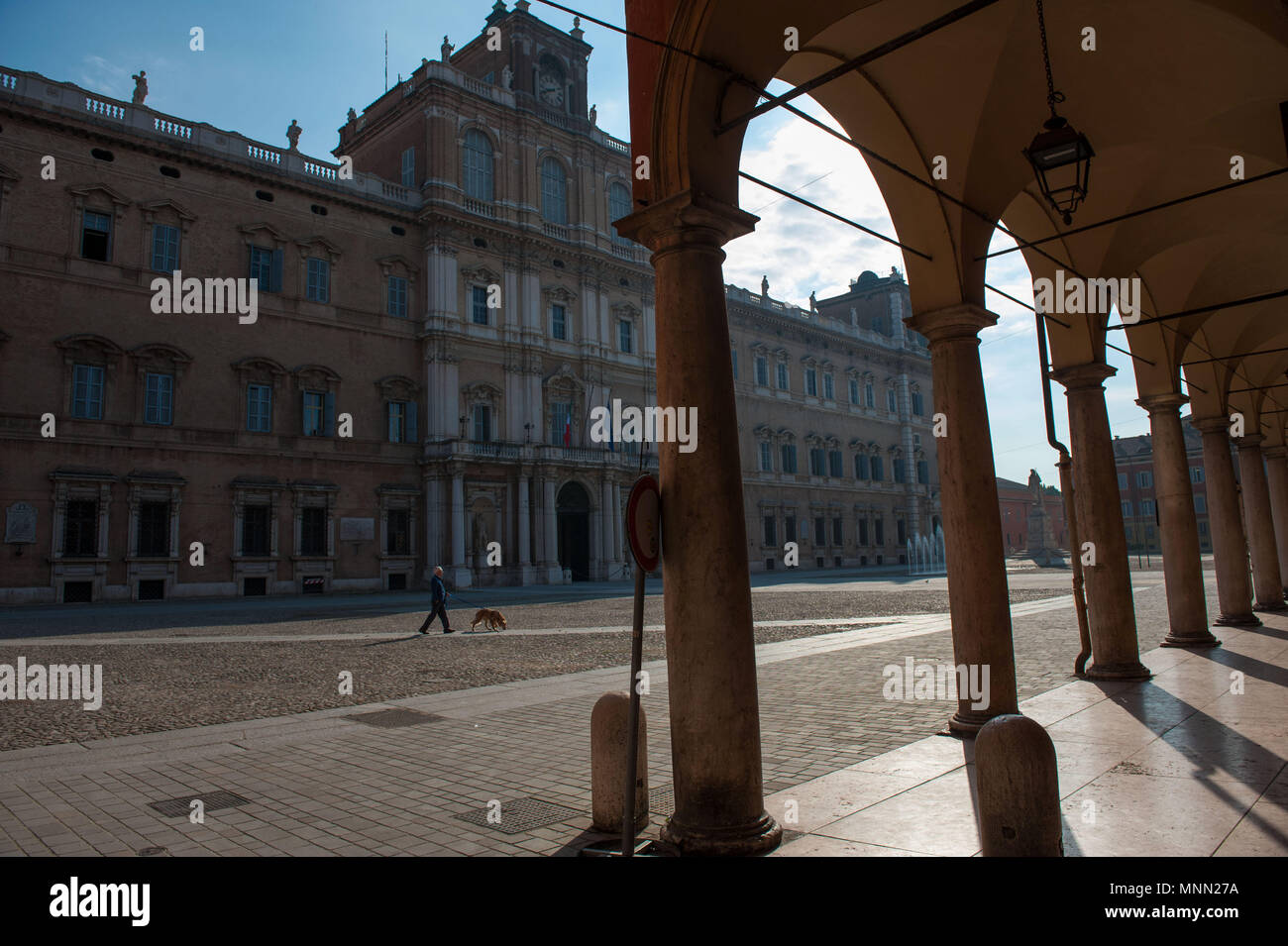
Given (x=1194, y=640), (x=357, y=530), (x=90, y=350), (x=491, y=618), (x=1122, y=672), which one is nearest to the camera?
(x=1122, y=672)

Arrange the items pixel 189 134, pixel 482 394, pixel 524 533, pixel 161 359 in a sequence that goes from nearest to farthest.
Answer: pixel 161 359
pixel 189 134
pixel 524 533
pixel 482 394

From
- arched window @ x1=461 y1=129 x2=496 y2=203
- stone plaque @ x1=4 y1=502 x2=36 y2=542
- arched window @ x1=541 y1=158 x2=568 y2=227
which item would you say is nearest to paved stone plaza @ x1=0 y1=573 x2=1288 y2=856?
stone plaque @ x1=4 y1=502 x2=36 y2=542

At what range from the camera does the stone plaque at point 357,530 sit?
1240 inches

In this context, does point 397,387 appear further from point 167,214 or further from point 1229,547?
point 1229,547

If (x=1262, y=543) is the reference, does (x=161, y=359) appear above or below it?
Result: above

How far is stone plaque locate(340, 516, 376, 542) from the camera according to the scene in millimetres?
31484

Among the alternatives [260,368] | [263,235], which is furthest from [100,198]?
[260,368]

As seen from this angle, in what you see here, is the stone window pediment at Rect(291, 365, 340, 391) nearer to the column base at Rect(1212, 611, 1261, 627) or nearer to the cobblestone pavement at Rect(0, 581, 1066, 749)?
the cobblestone pavement at Rect(0, 581, 1066, 749)

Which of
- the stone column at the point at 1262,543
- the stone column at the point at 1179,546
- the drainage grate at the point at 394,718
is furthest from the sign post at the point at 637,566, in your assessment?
the stone column at the point at 1262,543

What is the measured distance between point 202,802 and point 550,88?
42.8 m

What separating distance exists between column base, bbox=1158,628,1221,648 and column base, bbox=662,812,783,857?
9.01 metres

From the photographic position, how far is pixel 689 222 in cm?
439
